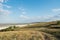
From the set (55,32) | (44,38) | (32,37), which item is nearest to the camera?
(32,37)

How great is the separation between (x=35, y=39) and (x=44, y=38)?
A: 0.94m

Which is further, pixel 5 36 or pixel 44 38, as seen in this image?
pixel 44 38

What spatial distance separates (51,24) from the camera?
14453mm

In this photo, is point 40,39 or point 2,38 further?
point 40,39

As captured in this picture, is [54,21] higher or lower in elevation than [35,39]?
higher

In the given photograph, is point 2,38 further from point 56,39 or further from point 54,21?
point 54,21

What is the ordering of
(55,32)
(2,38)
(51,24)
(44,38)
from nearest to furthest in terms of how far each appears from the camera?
(2,38)
(44,38)
(55,32)
(51,24)

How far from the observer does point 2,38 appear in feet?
30.5

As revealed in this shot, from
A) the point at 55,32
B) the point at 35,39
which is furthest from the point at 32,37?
the point at 55,32

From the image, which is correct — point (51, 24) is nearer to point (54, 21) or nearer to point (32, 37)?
point (54, 21)

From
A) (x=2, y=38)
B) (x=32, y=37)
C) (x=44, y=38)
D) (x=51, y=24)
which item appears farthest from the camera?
(x=51, y=24)

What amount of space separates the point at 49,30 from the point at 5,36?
15.1ft

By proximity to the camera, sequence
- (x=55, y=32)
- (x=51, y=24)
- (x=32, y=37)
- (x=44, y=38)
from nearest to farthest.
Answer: (x=32, y=37) → (x=44, y=38) → (x=55, y=32) → (x=51, y=24)

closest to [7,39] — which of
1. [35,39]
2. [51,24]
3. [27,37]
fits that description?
[27,37]
